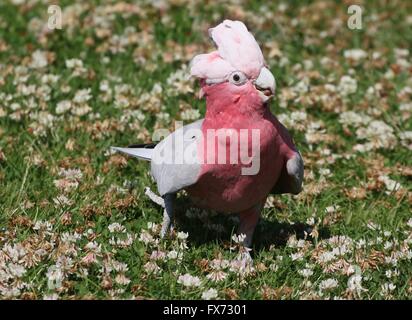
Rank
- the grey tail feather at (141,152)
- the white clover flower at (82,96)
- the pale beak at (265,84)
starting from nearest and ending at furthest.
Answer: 1. the pale beak at (265,84)
2. the grey tail feather at (141,152)
3. the white clover flower at (82,96)

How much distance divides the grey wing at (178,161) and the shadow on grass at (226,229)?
1.61 ft

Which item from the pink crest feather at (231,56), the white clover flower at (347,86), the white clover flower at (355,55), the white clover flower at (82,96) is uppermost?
the pink crest feather at (231,56)

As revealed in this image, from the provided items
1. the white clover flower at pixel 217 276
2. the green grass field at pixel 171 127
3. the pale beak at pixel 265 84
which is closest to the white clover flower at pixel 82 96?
the green grass field at pixel 171 127

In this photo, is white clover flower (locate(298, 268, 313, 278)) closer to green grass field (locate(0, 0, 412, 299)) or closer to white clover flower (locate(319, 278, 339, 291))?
green grass field (locate(0, 0, 412, 299))

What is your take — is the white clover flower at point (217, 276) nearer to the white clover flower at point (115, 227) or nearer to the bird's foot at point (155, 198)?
the white clover flower at point (115, 227)

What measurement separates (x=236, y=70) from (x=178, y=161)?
2.09 feet

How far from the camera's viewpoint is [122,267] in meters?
4.91

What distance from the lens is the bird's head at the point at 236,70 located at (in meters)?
4.66

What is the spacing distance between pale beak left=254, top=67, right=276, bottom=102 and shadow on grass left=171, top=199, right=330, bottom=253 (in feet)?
3.51

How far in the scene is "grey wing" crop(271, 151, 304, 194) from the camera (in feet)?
16.5
